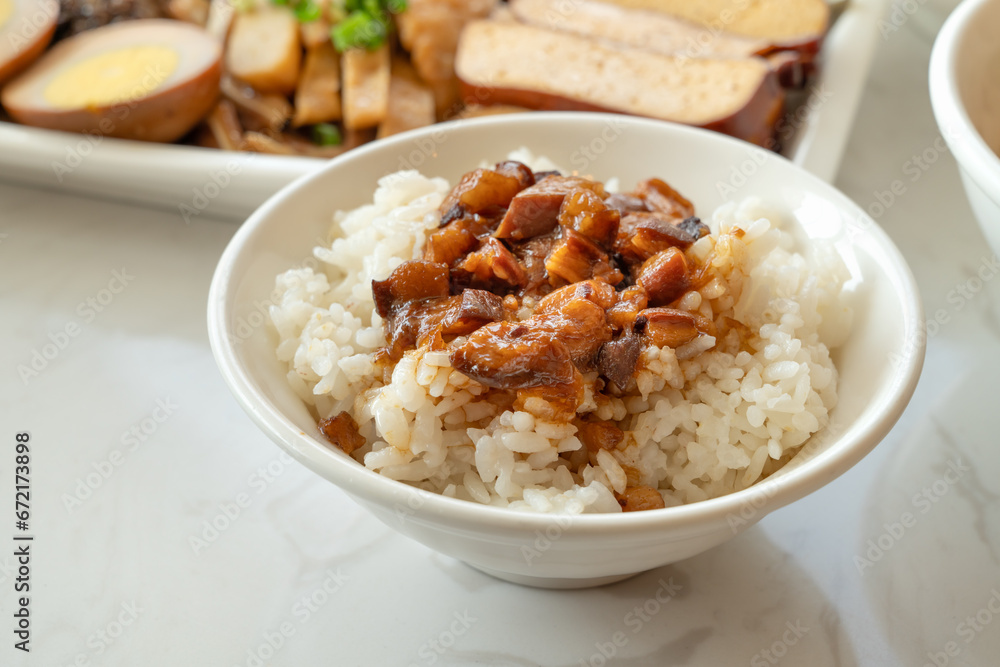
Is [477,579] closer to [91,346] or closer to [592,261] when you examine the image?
[592,261]

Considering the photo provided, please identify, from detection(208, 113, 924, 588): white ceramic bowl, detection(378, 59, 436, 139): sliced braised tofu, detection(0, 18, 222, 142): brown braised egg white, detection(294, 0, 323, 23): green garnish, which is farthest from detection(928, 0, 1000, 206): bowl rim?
detection(0, 18, 222, 142): brown braised egg white

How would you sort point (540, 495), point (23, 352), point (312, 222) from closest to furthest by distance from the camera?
point (540, 495) < point (312, 222) < point (23, 352)

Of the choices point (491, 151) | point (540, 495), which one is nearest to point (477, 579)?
point (540, 495)

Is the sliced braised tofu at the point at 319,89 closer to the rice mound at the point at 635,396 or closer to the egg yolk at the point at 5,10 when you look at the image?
the egg yolk at the point at 5,10

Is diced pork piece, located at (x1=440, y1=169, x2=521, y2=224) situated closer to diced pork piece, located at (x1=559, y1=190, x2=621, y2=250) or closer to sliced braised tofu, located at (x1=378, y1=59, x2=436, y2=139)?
diced pork piece, located at (x1=559, y1=190, x2=621, y2=250)

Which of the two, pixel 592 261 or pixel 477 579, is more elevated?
pixel 592 261

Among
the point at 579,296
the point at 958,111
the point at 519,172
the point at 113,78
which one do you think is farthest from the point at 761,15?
the point at 113,78

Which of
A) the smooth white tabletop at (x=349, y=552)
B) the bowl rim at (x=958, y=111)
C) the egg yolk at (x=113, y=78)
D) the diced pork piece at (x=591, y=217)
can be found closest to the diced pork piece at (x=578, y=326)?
the diced pork piece at (x=591, y=217)

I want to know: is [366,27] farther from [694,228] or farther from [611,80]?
[694,228]
